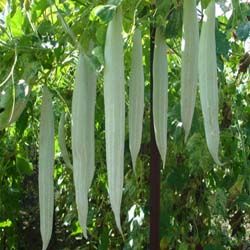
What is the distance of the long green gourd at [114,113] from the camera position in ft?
3.91

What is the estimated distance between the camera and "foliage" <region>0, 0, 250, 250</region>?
165cm

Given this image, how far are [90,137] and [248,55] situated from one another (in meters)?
1.33

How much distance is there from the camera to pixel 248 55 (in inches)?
98.7

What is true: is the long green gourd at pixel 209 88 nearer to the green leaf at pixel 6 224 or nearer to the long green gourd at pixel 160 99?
the long green gourd at pixel 160 99

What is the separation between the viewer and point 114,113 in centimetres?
123

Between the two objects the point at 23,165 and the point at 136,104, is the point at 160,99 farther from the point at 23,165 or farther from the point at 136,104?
the point at 23,165

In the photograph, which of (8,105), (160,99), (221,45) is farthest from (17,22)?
(160,99)

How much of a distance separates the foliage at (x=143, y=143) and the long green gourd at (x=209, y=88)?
271 mm

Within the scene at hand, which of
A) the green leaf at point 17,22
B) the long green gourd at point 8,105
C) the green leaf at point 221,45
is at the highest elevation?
the green leaf at point 17,22

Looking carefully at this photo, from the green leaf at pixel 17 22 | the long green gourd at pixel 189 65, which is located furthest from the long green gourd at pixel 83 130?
the green leaf at pixel 17 22

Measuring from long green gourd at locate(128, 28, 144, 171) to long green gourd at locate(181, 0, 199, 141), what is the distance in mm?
103

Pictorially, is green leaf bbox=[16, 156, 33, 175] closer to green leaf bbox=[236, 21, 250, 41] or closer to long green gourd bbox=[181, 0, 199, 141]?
green leaf bbox=[236, 21, 250, 41]

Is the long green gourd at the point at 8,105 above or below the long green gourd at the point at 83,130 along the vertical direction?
above

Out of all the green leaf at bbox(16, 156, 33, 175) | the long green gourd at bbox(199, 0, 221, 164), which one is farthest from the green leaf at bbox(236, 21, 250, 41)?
the green leaf at bbox(16, 156, 33, 175)
